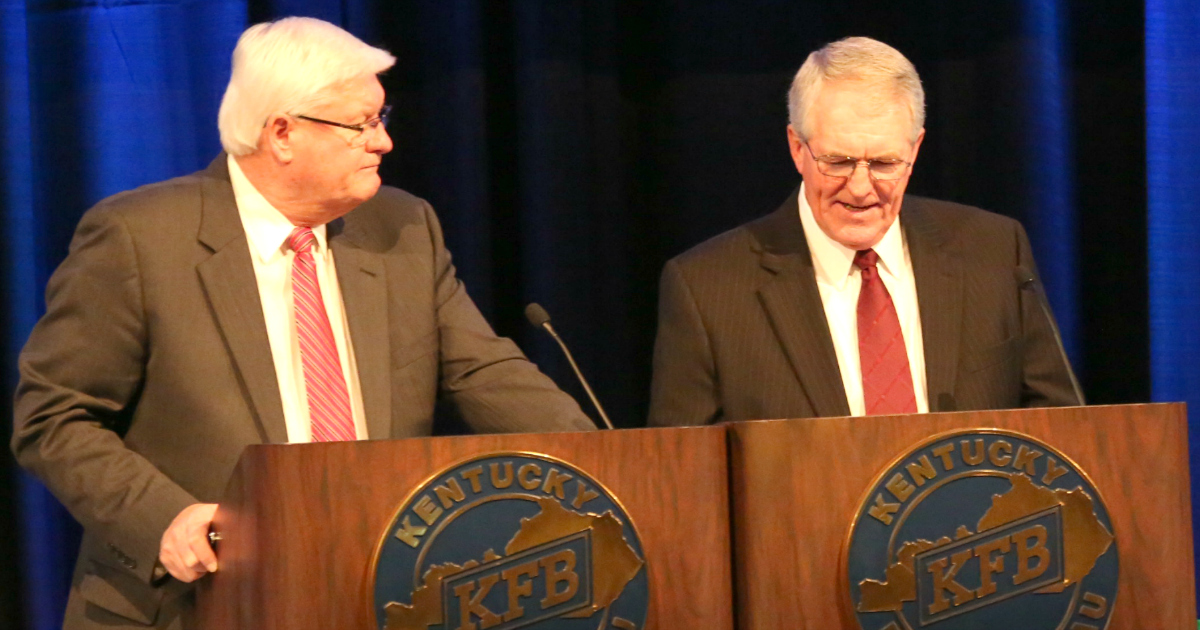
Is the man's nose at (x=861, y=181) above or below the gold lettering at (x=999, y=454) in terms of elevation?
above

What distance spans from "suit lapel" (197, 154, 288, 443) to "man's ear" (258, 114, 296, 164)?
0.15 meters

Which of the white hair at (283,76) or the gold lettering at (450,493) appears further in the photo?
the white hair at (283,76)

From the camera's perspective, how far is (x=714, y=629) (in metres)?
1.83

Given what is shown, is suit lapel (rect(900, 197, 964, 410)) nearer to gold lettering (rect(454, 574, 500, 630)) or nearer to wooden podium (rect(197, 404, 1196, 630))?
wooden podium (rect(197, 404, 1196, 630))

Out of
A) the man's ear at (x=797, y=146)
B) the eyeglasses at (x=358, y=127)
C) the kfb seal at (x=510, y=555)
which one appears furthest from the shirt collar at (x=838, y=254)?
the kfb seal at (x=510, y=555)

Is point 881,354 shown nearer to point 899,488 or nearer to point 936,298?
point 936,298

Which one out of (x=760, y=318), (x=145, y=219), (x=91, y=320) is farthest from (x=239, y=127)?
(x=760, y=318)

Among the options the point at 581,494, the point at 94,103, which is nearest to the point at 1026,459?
the point at 581,494

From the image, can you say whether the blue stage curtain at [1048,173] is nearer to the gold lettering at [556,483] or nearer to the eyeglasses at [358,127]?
the eyeglasses at [358,127]

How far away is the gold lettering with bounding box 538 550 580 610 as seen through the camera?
1.74 metres

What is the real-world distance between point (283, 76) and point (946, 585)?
1454 mm

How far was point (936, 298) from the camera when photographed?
2.71 m

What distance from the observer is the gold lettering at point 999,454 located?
6.03 ft

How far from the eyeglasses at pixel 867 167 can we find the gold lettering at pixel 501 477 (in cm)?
119
